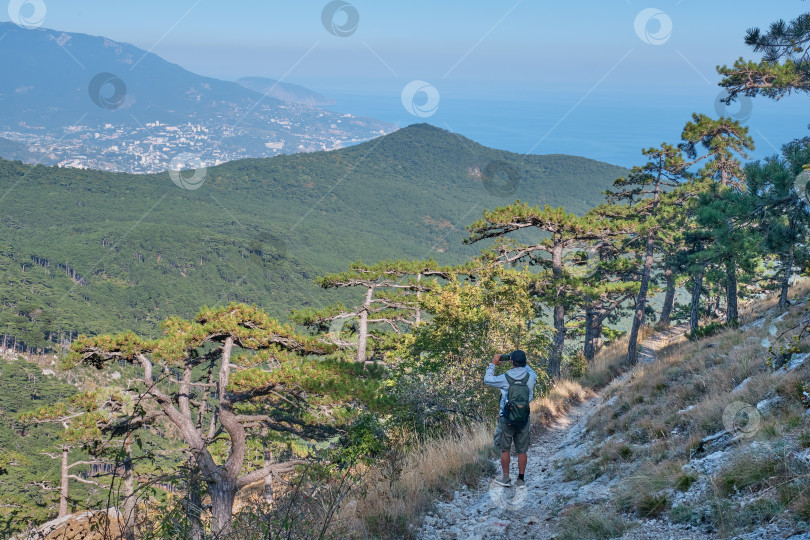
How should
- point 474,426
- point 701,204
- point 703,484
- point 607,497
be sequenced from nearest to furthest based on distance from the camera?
point 703,484 → point 607,497 → point 474,426 → point 701,204

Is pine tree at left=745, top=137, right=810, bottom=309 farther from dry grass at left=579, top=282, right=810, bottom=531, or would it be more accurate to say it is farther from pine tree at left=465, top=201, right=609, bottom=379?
pine tree at left=465, top=201, right=609, bottom=379

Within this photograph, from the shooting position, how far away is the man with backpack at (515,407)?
593cm

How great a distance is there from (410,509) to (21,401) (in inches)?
3659

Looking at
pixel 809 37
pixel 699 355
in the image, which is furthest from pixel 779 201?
pixel 699 355

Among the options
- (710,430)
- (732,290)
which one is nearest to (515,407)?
(710,430)

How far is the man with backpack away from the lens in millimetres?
5934

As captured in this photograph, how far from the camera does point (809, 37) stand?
7934 mm

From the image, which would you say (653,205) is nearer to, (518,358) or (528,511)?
(518,358)

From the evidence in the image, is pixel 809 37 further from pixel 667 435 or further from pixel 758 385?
pixel 667 435

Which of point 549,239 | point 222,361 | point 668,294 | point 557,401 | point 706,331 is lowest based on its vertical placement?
point 557,401

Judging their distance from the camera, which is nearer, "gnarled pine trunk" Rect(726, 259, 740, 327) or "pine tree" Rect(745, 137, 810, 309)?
"pine tree" Rect(745, 137, 810, 309)

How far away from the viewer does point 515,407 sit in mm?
5988

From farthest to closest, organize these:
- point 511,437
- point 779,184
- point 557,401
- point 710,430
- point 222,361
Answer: point 557,401 < point 222,361 < point 779,184 < point 511,437 < point 710,430

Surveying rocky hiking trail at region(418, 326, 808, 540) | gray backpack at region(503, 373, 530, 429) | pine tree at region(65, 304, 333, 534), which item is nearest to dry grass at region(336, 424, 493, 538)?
rocky hiking trail at region(418, 326, 808, 540)
